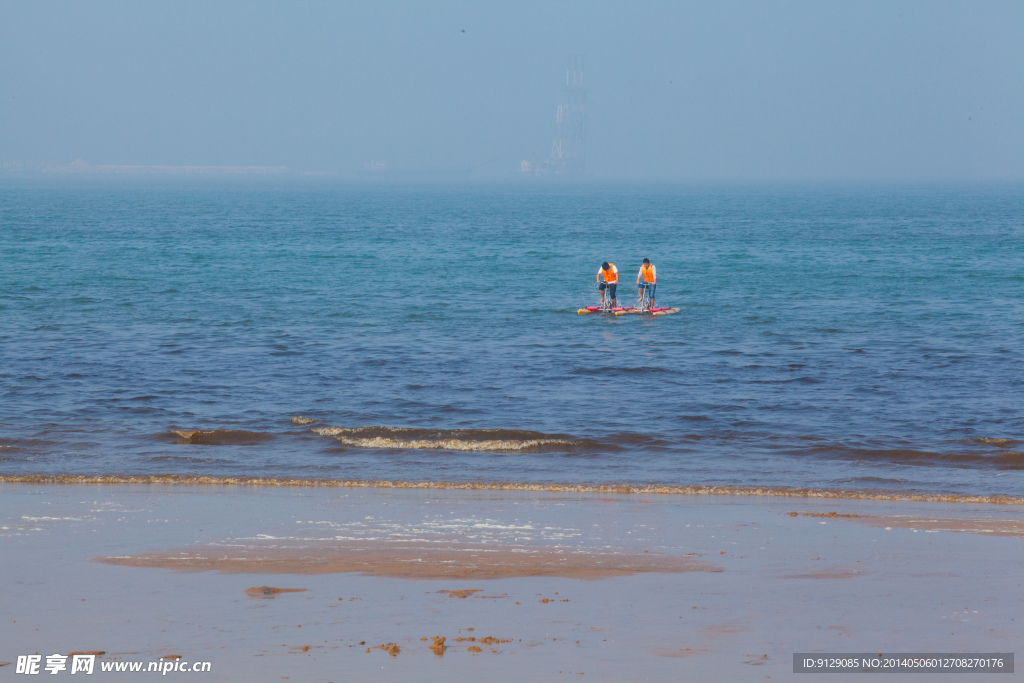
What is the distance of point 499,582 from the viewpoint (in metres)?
9.39

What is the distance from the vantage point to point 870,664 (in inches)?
293

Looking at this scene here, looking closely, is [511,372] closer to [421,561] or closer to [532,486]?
[532,486]

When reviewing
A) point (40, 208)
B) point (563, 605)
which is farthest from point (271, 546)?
point (40, 208)

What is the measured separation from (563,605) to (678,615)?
962 millimetres

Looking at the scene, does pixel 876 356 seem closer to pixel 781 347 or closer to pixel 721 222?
pixel 781 347

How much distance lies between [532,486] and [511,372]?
9.61 m

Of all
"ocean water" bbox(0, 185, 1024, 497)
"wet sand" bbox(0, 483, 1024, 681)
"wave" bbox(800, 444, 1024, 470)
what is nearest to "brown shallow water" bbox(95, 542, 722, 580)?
"wet sand" bbox(0, 483, 1024, 681)

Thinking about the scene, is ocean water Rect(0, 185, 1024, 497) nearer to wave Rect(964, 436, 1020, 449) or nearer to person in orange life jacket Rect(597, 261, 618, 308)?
wave Rect(964, 436, 1020, 449)

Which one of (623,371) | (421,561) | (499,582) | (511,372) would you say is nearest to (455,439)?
(511,372)

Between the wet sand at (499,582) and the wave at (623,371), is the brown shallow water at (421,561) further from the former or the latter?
the wave at (623,371)

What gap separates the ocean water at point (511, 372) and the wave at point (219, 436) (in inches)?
2.6

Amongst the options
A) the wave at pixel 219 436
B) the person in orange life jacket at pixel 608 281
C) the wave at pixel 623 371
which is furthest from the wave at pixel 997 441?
the person in orange life jacket at pixel 608 281

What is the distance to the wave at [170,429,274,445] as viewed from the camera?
16.9 m

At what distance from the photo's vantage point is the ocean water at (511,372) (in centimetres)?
1592
